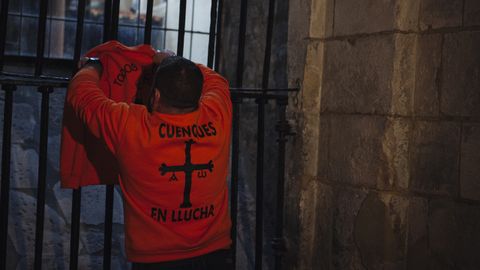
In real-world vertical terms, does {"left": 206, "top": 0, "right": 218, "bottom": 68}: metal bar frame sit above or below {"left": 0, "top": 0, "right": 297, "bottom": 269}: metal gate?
above

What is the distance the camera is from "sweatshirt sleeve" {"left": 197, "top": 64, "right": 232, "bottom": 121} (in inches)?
92.3

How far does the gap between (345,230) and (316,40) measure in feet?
3.12

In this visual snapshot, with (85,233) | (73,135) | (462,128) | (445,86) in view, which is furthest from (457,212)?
(85,233)

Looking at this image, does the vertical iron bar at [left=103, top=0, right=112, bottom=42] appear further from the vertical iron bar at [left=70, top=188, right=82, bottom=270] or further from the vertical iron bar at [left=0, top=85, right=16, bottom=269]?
the vertical iron bar at [left=70, top=188, right=82, bottom=270]

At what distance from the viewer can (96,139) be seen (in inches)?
97.4

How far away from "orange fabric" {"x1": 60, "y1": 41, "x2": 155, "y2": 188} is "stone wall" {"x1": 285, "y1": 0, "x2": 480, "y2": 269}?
975mm

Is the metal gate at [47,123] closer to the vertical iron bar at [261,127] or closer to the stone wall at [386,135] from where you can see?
the vertical iron bar at [261,127]

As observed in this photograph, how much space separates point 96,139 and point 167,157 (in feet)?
1.46

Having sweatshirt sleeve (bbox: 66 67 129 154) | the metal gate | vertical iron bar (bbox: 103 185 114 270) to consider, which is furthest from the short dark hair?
vertical iron bar (bbox: 103 185 114 270)

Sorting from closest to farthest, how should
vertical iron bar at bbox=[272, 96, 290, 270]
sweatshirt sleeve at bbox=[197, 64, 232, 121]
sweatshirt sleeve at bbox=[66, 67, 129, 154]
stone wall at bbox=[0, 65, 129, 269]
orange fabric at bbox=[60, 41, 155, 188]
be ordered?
sweatshirt sleeve at bbox=[66, 67, 129, 154] → sweatshirt sleeve at bbox=[197, 64, 232, 121] → orange fabric at bbox=[60, 41, 155, 188] → vertical iron bar at bbox=[272, 96, 290, 270] → stone wall at bbox=[0, 65, 129, 269]

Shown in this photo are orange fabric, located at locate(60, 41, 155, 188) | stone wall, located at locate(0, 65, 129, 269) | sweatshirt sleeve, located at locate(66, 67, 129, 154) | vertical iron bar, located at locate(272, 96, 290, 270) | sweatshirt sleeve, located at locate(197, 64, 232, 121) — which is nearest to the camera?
sweatshirt sleeve, located at locate(66, 67, 129, 154)

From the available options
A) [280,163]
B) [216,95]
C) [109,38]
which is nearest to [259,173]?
[280,163]

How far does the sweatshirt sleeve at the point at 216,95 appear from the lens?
234 cm

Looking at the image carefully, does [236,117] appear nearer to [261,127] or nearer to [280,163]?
[261,127]
